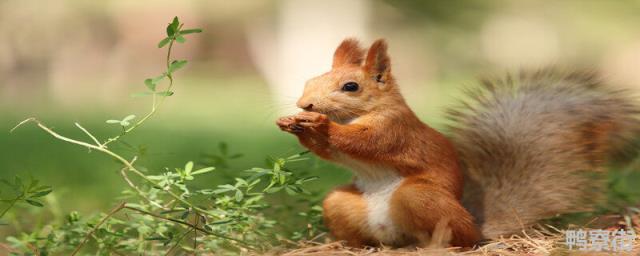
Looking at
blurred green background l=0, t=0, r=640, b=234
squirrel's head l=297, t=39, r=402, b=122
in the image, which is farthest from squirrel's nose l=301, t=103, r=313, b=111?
blurred green background l=0, t=0, r=640, b=234

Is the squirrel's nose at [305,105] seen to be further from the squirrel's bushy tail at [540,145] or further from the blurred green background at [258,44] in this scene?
the blurred green background at [258,44]

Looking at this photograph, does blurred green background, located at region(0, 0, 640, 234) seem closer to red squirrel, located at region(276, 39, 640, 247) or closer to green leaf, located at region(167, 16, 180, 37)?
red squirrel, located at region(276, 39, 640, 247)

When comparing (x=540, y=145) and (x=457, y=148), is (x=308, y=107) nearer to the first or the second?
(x=457, y=148)

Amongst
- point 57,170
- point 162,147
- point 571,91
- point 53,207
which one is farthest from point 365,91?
point 162,147

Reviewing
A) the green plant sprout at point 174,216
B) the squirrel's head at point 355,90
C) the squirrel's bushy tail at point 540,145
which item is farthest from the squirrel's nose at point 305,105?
the squirrel's bushy tail at point 540,145

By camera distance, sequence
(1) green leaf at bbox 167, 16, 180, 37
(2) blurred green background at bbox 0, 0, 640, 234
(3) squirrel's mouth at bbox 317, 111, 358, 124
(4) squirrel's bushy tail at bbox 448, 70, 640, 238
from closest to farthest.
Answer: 1. (1) green leaf at bbox 167, 16, 180, 37
2. (3) squirrel's mouth at bbox 317, 111, 358, 124
3. (4) squirrel's bushy tail at bbox 448, 70, 640, 238
4. (2) blurred green background at bbox 0, 0, 640, 234

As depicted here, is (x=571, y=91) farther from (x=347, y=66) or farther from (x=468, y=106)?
(x=347, y=66)

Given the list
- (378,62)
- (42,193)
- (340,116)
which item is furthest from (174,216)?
(378,62)
